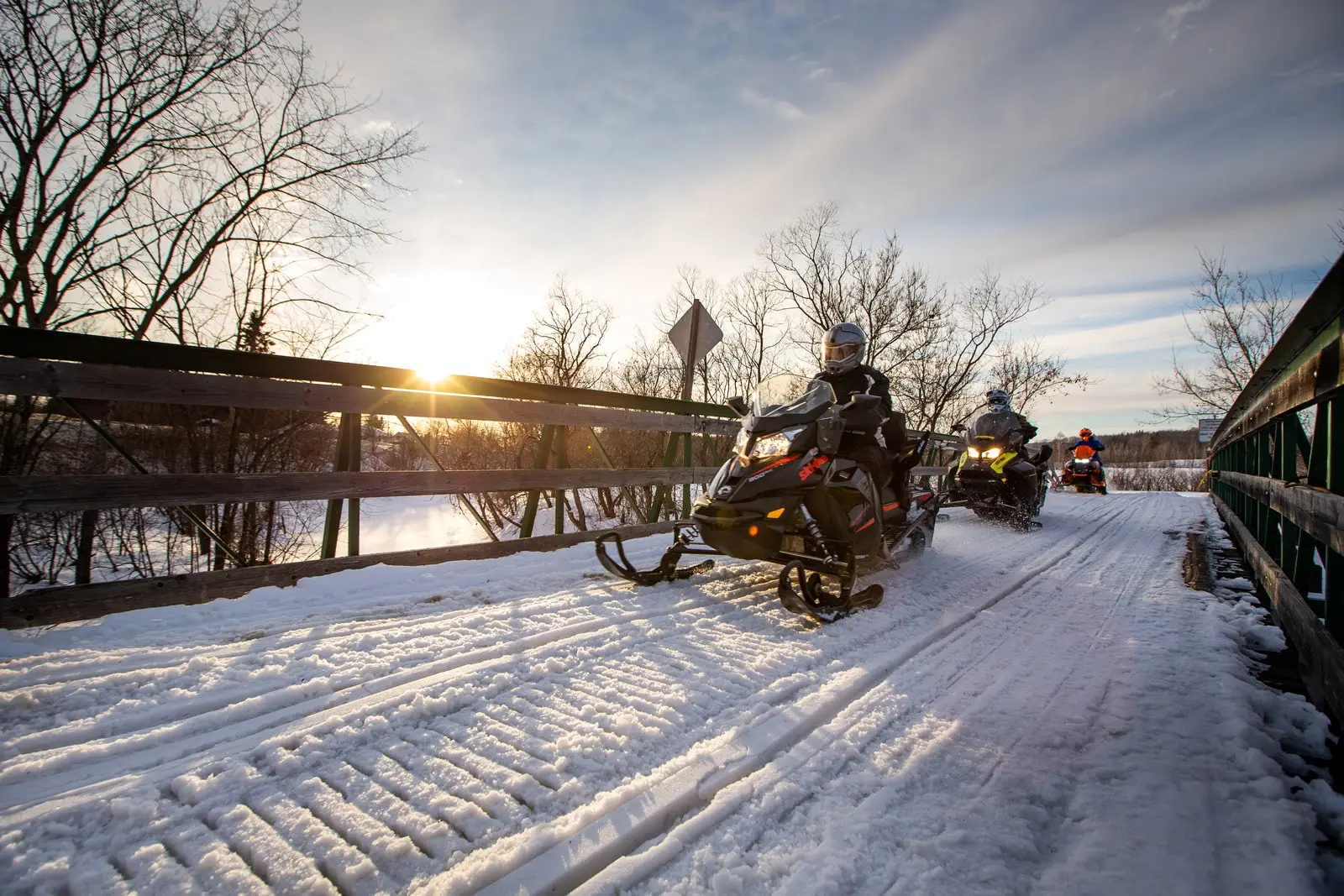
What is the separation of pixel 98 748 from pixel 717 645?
6.96 feet

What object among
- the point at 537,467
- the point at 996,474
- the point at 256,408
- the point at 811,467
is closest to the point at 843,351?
the point at 811,467

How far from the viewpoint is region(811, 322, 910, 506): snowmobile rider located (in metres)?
4.05

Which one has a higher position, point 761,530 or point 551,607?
point 761,530

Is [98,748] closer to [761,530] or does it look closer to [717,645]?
[717,645]

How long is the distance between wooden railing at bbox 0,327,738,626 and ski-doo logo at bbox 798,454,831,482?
2.12 metres

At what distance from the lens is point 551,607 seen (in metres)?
3.20

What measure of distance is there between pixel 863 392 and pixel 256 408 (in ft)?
12.9

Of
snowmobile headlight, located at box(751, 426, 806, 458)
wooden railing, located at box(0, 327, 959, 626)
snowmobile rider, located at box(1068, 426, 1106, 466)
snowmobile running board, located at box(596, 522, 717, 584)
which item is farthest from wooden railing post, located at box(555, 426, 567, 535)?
snowmobile rider, located at box(1068, 426, 1106, 466)

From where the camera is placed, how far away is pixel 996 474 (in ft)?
25.0

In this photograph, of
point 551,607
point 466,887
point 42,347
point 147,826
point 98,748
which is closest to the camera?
point 466,887

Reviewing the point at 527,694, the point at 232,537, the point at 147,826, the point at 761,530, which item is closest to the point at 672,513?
the point at 232,537

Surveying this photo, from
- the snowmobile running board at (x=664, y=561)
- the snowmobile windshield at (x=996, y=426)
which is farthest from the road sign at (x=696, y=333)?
the snowmobile windshield at (x=996, y=426)

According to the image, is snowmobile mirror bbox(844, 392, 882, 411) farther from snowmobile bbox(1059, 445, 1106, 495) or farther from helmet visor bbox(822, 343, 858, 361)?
snowmobile bbox(1059, 445, 1106, 495)

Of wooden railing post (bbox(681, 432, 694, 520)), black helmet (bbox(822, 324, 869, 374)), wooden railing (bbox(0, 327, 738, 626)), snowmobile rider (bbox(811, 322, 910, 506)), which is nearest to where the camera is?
wooden railing (bbox(0, 327, 738, 626))
